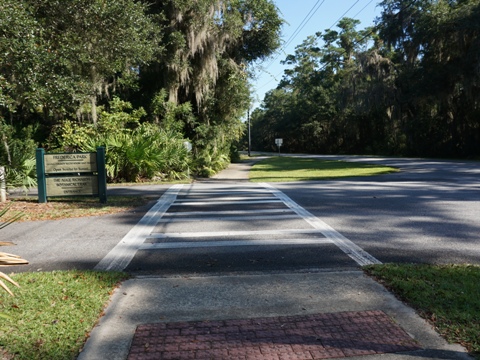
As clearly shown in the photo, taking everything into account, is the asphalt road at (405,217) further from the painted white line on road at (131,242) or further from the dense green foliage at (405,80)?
the dense green foliage at (405,80)

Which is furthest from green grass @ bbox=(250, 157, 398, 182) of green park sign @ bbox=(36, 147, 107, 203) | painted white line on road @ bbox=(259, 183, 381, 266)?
painted white line on road @ bbox=(259, 183, 381, 266)

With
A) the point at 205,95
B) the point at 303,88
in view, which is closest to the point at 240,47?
the point at 205,95

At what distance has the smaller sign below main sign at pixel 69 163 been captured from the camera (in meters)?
11.6

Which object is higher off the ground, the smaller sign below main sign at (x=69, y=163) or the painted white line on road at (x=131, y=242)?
the smaller sign below main sign at (x=69, y=163)

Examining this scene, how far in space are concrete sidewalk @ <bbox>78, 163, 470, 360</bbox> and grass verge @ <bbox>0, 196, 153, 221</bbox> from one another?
17.9 feet

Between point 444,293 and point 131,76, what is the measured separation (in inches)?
793

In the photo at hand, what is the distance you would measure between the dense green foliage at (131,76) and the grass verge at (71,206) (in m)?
2.42

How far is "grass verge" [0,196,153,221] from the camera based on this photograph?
980 cm

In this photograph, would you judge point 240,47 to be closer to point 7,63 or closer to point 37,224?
point 7,63

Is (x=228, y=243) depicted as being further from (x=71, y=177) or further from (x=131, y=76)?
(x=131, y=76)

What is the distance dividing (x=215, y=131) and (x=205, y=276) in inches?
748

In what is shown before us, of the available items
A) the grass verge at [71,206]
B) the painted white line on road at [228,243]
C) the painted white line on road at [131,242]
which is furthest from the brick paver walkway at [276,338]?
the grass verge at [71,206]

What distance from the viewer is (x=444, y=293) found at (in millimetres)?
4352

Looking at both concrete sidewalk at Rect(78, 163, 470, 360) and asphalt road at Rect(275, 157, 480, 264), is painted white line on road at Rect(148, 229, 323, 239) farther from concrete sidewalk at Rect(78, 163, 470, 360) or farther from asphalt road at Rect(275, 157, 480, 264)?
concrete sidewalk at Rect(78, 163, 470, 360)
